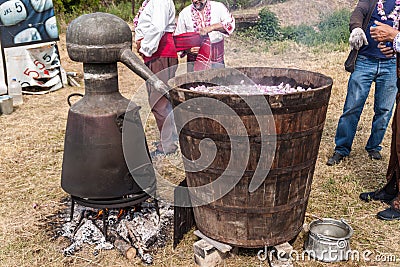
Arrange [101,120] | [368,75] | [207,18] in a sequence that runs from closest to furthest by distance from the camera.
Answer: [101,120], [368,75], [207,18]

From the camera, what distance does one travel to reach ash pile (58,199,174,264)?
369 centimetres

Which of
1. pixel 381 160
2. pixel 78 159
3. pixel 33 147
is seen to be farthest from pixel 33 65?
pixel 381 160

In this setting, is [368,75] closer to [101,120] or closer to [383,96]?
[383,96]

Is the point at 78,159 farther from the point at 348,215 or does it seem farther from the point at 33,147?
the point at 33,147

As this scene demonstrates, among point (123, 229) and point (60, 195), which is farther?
point (60, 195)

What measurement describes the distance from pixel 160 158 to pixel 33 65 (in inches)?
189

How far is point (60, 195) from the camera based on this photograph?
4.72m

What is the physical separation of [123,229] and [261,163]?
4.81 ft

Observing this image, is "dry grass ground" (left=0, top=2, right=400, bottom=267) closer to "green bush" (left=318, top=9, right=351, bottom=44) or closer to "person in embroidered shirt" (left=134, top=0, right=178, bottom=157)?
"person in embroidered shirt" (left=134, top=0, right=178, bottom=157)

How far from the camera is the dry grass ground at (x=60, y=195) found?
362 centimetres

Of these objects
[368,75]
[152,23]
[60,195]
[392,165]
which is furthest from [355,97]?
[60,195]

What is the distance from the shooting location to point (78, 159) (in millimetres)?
3516

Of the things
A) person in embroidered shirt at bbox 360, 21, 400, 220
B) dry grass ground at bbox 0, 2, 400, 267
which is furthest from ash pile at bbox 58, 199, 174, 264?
person in embroidered shirt at bbox 360, 21, 400, 220

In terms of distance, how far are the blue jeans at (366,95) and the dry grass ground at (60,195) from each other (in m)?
0.31
